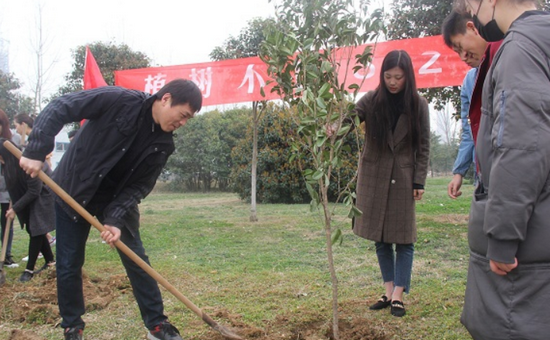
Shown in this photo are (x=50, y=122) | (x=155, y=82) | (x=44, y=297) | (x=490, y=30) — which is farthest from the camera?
(x=155, y=82)

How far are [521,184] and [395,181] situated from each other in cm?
178

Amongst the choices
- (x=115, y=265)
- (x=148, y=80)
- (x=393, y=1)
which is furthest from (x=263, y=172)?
(x=115, y=265)

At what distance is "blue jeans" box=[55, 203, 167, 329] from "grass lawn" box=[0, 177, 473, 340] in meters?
0.28

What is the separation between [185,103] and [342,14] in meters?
1.03

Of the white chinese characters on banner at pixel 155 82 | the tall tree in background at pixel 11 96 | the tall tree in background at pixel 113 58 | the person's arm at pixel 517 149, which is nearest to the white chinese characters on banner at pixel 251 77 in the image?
the white chinese characters on banner at pixel 155 82

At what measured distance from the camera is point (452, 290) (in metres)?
3.61

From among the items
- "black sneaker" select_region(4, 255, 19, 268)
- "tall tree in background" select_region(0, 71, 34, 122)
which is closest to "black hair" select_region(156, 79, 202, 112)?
"black sneaker" select_region(4, 255, 19, 268)

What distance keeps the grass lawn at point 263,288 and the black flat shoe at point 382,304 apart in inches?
2.3

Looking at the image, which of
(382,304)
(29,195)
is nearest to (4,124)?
(29,195)

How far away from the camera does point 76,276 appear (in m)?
2.85

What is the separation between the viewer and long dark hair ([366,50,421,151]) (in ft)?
9.87

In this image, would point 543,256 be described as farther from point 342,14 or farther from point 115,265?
point 115,265

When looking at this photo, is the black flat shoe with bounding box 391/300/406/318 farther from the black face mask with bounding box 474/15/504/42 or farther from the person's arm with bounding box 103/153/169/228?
the black face mask with bounding box 474/15/504/42

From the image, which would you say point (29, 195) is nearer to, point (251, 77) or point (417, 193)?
point (251, 77)
